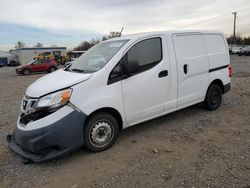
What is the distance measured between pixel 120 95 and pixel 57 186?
1715mm

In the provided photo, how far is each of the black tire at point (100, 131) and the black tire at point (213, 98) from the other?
2649 millimetres

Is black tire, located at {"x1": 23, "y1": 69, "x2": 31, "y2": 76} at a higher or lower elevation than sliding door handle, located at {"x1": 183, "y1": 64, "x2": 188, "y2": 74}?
lower

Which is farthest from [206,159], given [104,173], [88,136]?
[88,136]

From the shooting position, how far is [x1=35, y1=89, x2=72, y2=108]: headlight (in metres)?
3.84

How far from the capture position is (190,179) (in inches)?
132

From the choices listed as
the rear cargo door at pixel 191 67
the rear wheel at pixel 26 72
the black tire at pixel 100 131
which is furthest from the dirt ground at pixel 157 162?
A: the rear wheel at pixel 26 72

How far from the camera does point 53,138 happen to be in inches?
148

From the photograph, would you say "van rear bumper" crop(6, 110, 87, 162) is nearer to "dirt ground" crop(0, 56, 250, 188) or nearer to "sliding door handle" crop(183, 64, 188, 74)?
"dirt ground" crop(0, 56, 250, 188)

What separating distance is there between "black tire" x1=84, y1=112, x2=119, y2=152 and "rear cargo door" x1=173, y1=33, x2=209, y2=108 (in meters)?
1.68

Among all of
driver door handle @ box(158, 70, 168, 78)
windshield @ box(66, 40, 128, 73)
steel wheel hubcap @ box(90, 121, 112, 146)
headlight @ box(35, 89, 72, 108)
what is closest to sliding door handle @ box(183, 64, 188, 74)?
driver door handle @ box(158, 70, 168, 78)

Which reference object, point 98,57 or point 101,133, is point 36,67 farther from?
point 101,133

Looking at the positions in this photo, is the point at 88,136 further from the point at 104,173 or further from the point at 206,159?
the point at 206,159

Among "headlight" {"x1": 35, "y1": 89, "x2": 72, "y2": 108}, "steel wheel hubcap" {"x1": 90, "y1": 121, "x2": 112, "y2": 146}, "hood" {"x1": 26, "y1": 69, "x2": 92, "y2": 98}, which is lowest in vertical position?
"steel wheel hubcap" {"x1": 90, "y1": 121, "x2": 112, "y2": 146}

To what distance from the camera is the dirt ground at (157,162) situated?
3404mm
